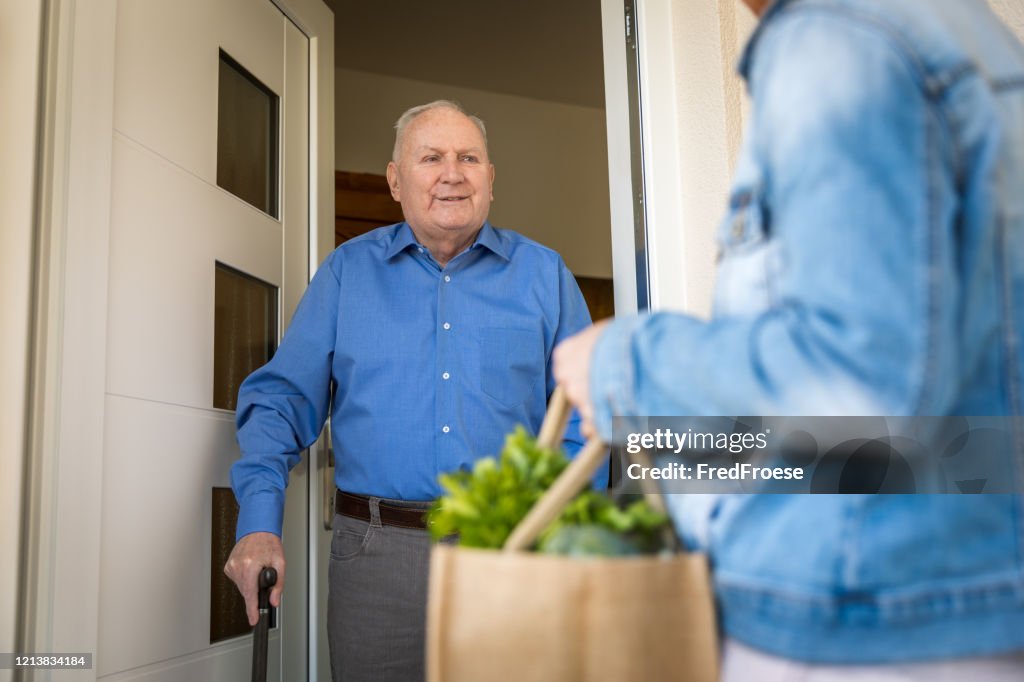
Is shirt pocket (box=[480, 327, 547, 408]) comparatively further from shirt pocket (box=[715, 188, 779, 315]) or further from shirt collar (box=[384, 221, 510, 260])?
shirt pocket (box=[715, 188, 779, 315])

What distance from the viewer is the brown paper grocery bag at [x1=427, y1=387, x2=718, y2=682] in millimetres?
632

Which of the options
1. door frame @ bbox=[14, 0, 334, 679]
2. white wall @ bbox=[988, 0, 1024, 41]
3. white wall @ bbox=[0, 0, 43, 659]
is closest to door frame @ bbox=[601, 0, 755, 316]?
white wall @ bbox=[988, 0, 1024, 41]

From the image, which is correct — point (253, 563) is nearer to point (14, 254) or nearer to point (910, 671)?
point (14, 254)

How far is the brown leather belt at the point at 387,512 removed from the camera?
1.92 m

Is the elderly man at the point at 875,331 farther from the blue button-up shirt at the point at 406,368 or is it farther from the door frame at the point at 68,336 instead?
the blue button-up shirt at the point at 406,368

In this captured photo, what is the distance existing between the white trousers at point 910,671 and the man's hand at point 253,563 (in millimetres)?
1315

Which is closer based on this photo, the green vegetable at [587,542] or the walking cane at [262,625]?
the green vegetable at [587,542]

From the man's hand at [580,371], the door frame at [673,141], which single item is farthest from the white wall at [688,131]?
the man's hand at [580,371]

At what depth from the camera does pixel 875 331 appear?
57cm

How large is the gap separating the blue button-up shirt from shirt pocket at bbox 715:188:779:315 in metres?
1.31

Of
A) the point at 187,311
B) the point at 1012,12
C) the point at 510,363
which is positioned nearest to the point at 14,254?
the point at 187,311

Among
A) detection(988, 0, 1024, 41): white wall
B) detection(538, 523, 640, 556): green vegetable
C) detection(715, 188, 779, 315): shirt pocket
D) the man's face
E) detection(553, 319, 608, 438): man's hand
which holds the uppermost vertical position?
detection(988, 0, 1024, 41): white wall

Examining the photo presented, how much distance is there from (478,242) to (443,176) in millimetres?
183

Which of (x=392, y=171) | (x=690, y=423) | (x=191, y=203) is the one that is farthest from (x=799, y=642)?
(x=392, y=171)
